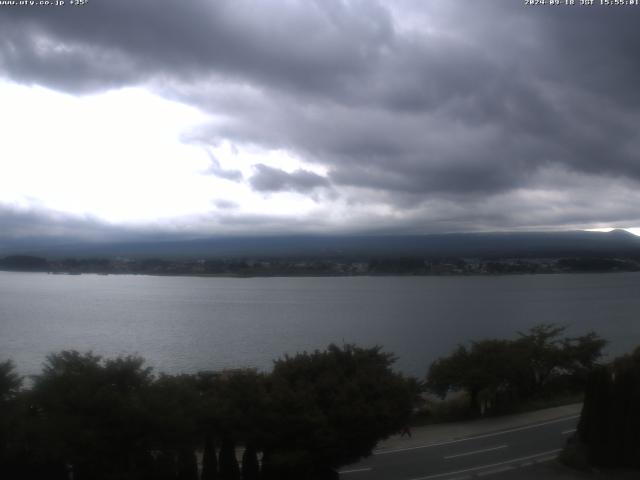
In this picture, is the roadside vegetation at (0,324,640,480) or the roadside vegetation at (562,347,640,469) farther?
the roadside vegetation at (562,347,640,469)

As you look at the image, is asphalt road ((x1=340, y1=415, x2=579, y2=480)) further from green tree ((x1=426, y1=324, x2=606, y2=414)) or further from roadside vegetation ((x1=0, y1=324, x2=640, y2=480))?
green tree ((x1=426, y1=324, x2=606, y2=414))

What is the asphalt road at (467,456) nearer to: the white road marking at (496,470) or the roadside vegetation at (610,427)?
the white road marking at (496,470)

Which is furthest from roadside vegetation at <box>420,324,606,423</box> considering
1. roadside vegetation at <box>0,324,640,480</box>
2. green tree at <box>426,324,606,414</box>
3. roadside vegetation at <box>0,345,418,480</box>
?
roadside vegetation at <box>0,345,418,480</box>

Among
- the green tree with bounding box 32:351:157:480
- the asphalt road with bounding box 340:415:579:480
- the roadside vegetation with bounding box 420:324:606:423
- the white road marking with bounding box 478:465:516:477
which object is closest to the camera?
the green tree with bounding box 32:351:157:480

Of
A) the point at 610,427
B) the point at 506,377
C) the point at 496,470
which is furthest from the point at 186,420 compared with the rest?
the point at 506,377

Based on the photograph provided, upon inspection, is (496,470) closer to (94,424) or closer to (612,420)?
(612,420)

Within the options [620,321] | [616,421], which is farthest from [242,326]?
[616,421]
